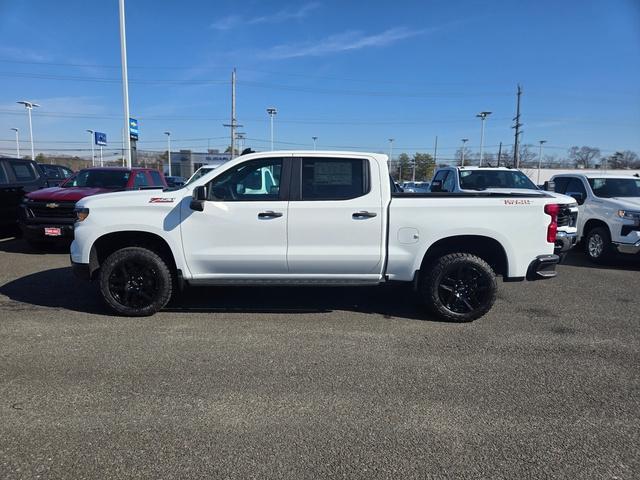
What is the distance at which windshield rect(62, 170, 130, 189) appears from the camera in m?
10.3

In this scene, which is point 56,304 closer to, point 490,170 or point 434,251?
point 434,251

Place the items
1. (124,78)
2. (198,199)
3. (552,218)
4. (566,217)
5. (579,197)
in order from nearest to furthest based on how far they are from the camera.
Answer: (198,199)
(552,218)
(566,217)
(579,197)
(124,78)

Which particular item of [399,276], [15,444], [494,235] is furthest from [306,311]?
[15,444]

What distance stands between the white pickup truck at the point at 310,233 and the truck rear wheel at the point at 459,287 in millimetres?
12

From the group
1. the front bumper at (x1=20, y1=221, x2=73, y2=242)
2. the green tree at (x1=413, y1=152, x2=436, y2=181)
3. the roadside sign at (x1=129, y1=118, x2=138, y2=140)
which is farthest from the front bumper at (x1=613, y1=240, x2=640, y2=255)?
the green tree at (x1=413, y1=152, x2=436, y2=181)

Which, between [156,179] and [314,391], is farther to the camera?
[156,179]

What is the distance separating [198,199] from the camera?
5027mm

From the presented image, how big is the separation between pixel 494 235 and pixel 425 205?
0.86 meters

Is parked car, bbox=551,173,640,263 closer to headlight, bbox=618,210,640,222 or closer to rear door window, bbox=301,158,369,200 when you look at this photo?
headlight, bbox=618,210,640,222

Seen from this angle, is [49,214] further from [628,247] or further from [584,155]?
[584,155]

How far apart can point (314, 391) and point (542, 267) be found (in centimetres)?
319

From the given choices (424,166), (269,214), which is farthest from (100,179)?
(424,166)

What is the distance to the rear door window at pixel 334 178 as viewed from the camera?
5246mm

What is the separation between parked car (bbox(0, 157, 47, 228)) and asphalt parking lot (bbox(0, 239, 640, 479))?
17.8 feet
